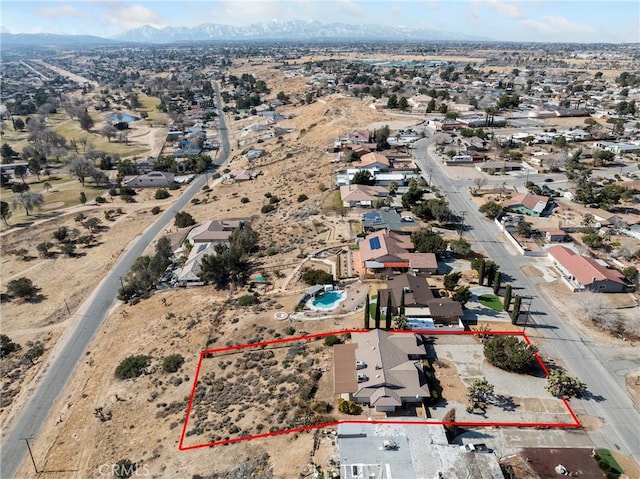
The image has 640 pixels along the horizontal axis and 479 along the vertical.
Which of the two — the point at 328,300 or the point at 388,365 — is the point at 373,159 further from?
the point at 388,365

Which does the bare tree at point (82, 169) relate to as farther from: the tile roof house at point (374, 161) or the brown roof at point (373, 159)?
the brown roof at point (373, 159)

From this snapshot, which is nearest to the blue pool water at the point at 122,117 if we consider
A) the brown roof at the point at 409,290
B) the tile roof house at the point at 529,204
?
the tile roof house at the point at 529,204

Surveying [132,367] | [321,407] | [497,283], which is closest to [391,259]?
[497,283]

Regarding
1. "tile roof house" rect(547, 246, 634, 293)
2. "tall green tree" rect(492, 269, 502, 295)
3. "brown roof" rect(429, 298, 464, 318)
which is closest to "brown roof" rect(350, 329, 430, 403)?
"brown roof" rect(429, 298, 464, 318)

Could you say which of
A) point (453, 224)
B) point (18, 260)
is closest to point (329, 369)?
point (453, 224)

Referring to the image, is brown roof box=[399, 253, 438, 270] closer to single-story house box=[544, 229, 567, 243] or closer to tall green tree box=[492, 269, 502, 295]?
tall green tree box=[492, 269, 502, 295]

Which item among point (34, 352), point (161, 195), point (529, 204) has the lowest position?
point (34, 352)
